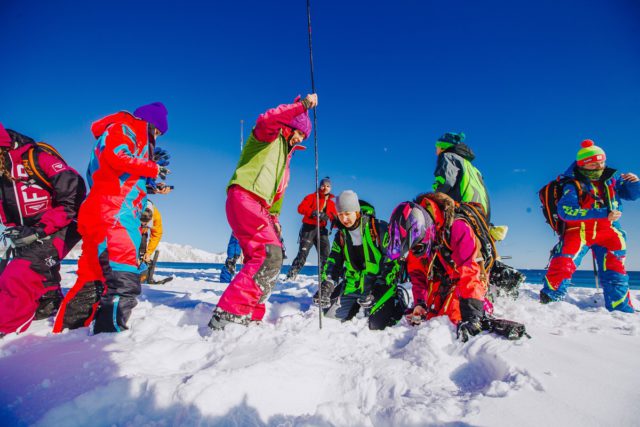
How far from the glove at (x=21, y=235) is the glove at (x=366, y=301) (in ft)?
10.3

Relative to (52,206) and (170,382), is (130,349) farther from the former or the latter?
(52,206)

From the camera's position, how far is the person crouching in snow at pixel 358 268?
3432 mm

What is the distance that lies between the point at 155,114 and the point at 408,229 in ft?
8.48

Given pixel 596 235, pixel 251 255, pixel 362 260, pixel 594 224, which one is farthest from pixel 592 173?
pixel 251 255

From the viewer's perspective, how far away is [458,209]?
2879 mm

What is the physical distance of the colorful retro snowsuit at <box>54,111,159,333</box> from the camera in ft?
7.98

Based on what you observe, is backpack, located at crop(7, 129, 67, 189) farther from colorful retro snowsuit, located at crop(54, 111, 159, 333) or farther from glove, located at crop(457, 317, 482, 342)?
glove, located at crop(457, 317, 482, 342)

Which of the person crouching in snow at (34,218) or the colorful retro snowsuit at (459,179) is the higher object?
the colorful retro snowsuit at (459,179)

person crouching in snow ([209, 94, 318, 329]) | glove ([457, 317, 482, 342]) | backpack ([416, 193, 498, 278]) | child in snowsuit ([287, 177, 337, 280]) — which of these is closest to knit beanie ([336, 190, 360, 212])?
backpack ([416, 193, 498, 278])

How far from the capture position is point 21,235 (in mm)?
2564

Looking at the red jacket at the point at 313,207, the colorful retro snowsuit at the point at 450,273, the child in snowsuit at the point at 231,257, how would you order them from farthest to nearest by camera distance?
the child in snowsuit at the point at 231,257
the red jacket at the point at 313,207
the colorful retro snowsuit at the point at 450,273

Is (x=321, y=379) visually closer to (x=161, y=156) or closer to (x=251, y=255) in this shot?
(x=251, y=255)

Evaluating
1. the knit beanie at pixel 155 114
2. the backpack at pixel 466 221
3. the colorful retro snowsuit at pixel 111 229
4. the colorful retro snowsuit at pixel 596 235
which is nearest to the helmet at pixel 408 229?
the backpack at pixel 466 221

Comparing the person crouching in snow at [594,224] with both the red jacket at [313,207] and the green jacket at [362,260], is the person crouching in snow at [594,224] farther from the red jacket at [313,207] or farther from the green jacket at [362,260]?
the red jacket at [313,207]
